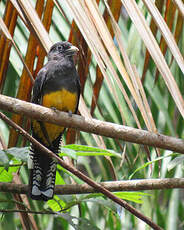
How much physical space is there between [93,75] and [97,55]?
1295mm

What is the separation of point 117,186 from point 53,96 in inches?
51.4

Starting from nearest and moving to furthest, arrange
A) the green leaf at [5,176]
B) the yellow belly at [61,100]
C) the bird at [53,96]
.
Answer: the green leaf at [5,176]
the bird at [53,96]
the yellow belly at [61,100]

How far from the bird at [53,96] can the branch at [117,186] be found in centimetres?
54

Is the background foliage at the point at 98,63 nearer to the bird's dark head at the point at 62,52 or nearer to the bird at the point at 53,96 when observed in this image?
the bird at the point at 53,96

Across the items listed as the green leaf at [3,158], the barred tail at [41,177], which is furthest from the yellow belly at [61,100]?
the green leaf at [3,158]

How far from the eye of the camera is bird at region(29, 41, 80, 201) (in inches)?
122

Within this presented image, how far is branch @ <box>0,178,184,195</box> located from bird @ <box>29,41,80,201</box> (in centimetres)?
54

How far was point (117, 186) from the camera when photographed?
2.21 meters

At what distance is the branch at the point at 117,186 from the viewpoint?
2.14 meters

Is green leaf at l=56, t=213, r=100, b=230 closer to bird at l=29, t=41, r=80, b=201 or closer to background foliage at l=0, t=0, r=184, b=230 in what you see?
background foliage at l=0, t=0, r=184, b=230

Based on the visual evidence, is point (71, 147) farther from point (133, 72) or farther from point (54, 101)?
point (54, 101)

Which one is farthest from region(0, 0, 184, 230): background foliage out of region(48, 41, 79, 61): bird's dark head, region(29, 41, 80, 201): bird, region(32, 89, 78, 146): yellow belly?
region(48, 41, 79, 61): bird's dark head

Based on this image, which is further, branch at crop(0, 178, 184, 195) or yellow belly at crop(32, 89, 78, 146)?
yellow belly at crop(32, 89, 78, 146)

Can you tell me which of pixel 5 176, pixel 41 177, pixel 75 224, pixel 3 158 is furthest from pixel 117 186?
pixel 41 177
